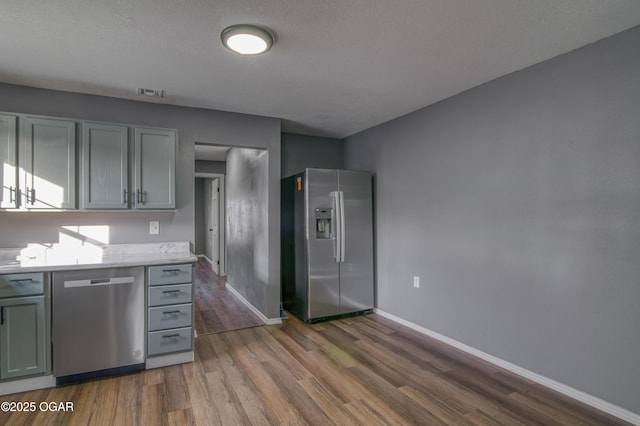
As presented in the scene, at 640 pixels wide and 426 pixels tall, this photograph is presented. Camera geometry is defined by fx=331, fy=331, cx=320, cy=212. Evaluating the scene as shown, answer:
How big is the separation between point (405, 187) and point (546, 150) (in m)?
1.54

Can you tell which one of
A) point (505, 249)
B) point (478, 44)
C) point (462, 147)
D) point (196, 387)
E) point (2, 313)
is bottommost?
point (196, 387)

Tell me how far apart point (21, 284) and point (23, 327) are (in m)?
0.31

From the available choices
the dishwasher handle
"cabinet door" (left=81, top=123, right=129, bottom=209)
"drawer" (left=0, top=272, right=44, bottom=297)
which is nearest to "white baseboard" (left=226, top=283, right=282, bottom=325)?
the dishwasher handle

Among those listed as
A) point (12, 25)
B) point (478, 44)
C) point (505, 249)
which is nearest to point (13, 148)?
point (12, 25)

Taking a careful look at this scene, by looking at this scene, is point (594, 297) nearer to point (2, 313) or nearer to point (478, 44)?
point (478, 44)

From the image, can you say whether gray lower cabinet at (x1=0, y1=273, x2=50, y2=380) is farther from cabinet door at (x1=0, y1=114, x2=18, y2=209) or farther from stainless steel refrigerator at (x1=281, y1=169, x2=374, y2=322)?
stainless steel refrigerator at (x1=281, y1=169, x2=374, y2=322)

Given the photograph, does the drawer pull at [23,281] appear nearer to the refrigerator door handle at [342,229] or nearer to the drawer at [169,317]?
the drawer at [169,317]

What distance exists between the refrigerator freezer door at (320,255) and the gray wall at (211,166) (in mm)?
3669

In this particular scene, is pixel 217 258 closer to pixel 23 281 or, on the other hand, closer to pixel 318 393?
pixel 23 281

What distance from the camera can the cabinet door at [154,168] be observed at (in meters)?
3.01

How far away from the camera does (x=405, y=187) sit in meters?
3.88

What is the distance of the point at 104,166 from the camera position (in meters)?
2.89

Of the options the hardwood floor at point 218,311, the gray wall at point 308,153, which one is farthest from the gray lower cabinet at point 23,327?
the gray wall at point 308,153

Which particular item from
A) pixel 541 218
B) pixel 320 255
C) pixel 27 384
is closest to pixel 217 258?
pixel 320 255
